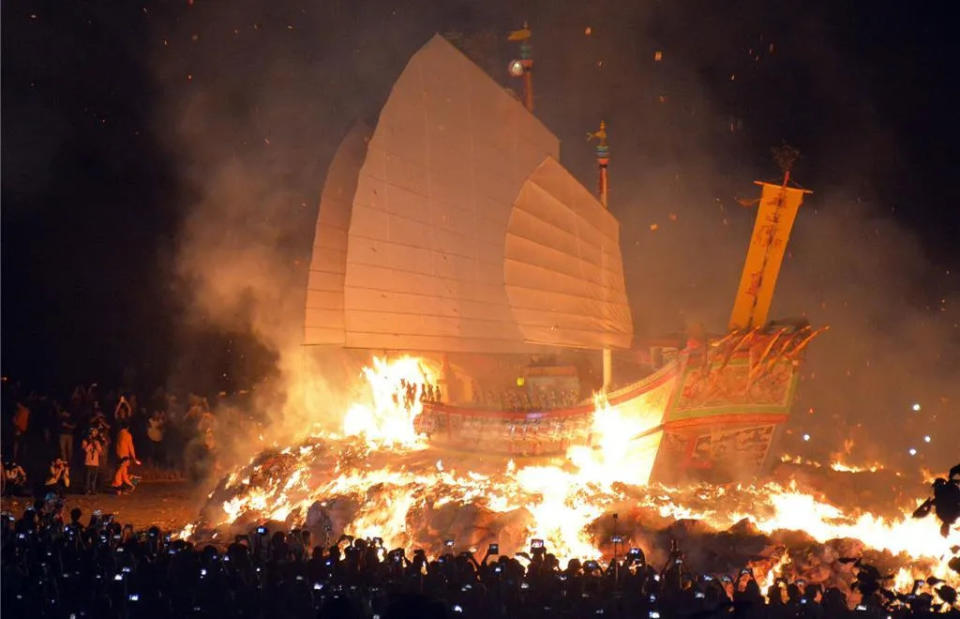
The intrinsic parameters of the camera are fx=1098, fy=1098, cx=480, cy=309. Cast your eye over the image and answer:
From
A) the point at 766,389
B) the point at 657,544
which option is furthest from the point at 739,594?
the point at 766,389

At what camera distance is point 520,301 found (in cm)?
1540

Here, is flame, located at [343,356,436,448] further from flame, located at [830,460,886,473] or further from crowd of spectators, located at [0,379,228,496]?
flame, located at [830,460,886,473]

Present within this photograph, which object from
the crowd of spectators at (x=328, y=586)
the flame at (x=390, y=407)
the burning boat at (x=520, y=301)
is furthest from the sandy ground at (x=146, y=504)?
the crowd of spectators at (x=328, y=586)

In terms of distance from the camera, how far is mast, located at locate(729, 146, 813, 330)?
14523 mm

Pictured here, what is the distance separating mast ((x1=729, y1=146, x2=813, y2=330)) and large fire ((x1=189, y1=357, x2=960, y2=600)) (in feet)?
6.76

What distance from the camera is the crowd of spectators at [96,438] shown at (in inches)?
604

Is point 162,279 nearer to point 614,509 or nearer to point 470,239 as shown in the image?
point 470,239

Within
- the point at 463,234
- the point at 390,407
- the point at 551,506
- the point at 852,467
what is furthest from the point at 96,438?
the point at 852,467

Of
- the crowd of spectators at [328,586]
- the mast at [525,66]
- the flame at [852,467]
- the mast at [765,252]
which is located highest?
the mast at [525,66]

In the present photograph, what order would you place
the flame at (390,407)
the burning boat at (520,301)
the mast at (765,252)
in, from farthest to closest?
the flame at (390,407) → the mast at (765,252) → the burning boat at (520,301)

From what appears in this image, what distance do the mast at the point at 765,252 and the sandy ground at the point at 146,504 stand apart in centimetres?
802

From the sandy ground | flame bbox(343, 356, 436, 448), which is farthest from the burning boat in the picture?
the sandy ground

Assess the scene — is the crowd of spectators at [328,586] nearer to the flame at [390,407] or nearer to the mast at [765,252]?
the mast at [765,252]

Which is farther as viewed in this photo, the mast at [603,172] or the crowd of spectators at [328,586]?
the mast at [603,172]
